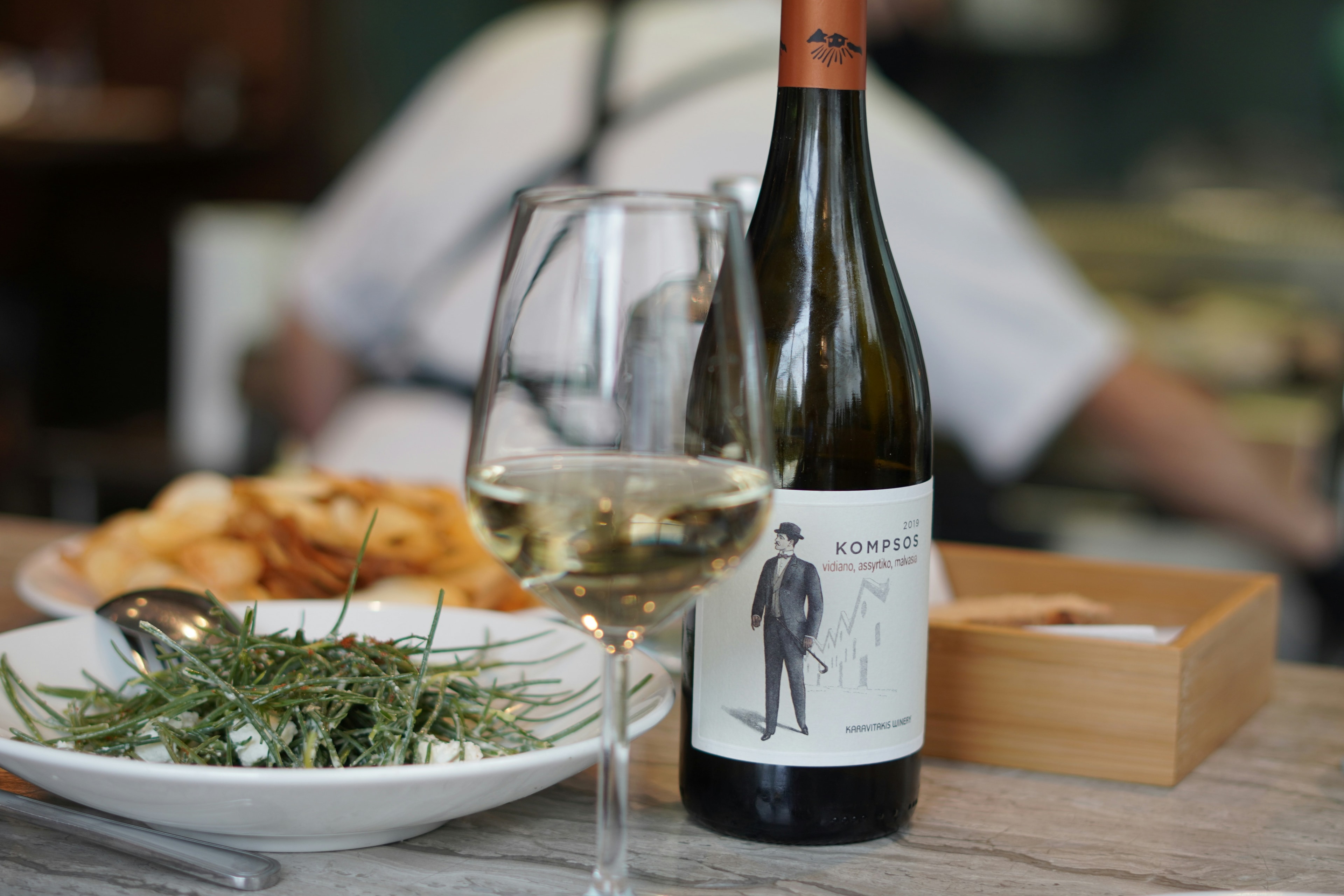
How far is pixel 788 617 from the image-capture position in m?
0.55

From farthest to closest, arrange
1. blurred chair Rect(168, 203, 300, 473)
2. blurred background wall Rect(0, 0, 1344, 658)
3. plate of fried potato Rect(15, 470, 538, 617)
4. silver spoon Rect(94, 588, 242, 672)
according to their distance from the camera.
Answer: blurred chair Rect(168, 203, 300, 473)
blurred background wall Rect(0, 0, 1344, 658)
plate of fried potato Rect(15, 470, 538, 617)
silver spoon Rect(94, 588, 242, 672)

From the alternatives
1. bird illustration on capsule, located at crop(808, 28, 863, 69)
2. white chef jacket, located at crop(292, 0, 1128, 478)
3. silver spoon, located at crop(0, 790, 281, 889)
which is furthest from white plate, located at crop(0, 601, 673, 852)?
white chef jacket, located at crop(292, 0, 1128, 478)

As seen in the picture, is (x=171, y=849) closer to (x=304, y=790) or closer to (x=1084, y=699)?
(x=304, y=790)

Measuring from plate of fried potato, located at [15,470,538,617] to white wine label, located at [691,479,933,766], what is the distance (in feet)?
0.85

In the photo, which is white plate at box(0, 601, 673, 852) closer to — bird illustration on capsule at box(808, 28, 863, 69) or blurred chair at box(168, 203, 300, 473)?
bird illustration on capsule at box(808, 28, 863, 69)

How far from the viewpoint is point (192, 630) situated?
0.66 metres

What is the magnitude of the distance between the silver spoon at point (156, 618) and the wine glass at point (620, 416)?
0.90 feet

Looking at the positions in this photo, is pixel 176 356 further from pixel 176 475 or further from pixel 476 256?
pixel 476 256

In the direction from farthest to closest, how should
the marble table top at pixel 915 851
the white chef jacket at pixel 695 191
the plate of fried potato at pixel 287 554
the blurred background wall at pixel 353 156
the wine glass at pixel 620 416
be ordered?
1. the blurred background wall at pixel 353 156
2. the white chef jacket at pixel 695 191
3. the plate of fried potato at pixel 287 554
4. the marble table top at pixel 915 851
5. the wine glass at pixel 620 416

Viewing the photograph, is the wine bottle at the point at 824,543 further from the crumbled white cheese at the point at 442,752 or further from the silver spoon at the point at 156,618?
the silver spoon at the point at 156,618

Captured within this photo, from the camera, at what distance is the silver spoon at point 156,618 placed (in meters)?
0.66

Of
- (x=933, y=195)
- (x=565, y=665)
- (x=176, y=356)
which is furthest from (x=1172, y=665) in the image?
(x=176, y=356)

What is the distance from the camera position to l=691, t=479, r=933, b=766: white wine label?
1.79 feet

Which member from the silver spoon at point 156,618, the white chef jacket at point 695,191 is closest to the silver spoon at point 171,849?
the silver spoon at point 156,618
